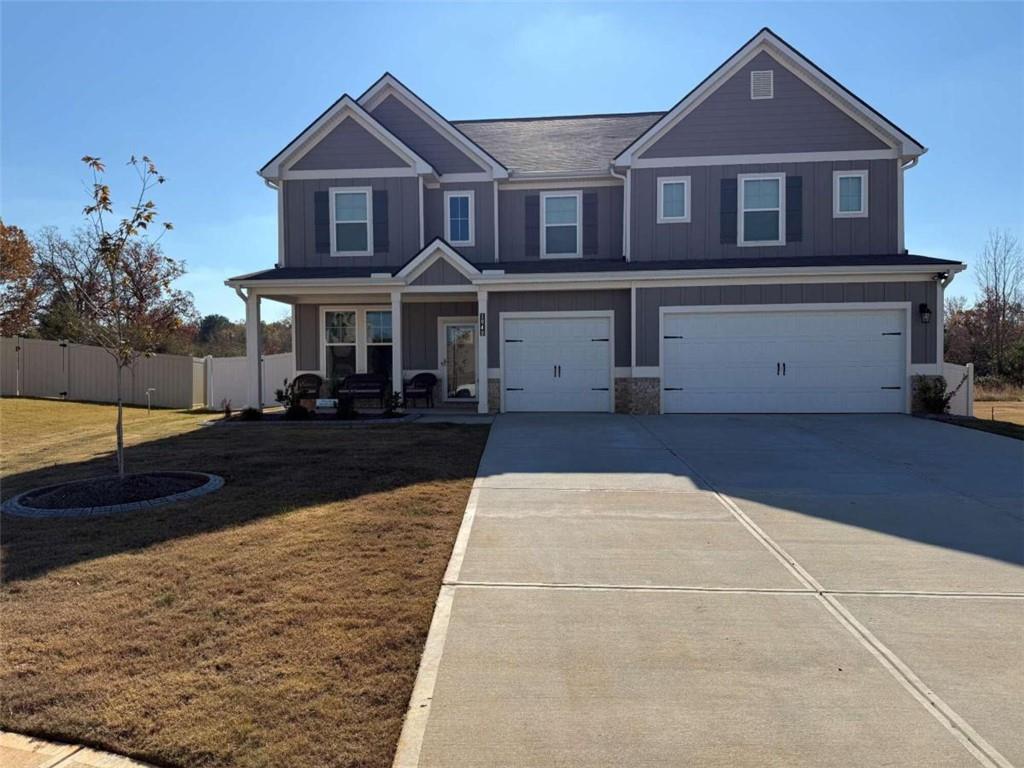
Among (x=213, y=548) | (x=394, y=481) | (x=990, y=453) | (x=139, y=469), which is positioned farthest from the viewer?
(x=990, y=453)

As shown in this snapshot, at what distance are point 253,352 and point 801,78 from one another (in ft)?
47.4

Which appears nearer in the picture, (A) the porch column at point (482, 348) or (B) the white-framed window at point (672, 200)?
(A) the porch column at point (482, 348)

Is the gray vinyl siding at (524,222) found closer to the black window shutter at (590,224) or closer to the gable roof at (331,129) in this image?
the black window shutter at (590,224)

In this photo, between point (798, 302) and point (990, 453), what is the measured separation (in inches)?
215

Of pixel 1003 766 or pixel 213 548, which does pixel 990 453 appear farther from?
pixel 213 548

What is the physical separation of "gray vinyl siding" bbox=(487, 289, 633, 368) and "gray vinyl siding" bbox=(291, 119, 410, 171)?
182 inches

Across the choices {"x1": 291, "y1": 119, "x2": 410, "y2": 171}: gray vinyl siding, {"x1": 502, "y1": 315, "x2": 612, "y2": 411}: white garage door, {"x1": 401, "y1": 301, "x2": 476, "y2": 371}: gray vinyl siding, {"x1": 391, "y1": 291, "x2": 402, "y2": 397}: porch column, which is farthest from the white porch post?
{"x1": 291, "y1": 119, "x2": 410, "y2": 171}: gray vinyl siding

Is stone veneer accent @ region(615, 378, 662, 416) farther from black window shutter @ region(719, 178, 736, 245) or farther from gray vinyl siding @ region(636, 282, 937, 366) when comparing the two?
black window shutter @ region(719, 178, 736, 245)

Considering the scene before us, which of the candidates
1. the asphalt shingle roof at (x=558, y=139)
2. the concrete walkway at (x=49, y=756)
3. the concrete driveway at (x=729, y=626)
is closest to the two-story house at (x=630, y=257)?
the asphalt shingle roof at (x=558, y=139)

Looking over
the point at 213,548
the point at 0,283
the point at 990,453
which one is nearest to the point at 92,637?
the point at 213,548

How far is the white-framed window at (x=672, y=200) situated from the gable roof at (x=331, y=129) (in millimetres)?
5673

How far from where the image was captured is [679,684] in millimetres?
3242

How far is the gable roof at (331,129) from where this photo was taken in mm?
16062

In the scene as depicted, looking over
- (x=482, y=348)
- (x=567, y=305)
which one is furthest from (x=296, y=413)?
(x=567, y=305)
